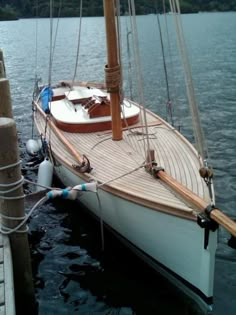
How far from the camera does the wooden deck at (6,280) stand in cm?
548

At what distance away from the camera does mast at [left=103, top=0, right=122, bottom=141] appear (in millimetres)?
9343

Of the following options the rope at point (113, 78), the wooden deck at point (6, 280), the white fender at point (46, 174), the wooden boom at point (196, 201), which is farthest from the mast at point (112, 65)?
the wooden deck at point (6, 280)

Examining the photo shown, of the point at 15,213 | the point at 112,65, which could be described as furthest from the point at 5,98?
the point at 112,65

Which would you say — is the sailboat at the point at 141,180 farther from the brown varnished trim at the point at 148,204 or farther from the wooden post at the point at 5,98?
the wooden post at the point at 5,98

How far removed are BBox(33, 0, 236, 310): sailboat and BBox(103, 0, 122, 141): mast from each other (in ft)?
0.07

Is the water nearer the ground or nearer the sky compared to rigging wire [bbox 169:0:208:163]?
nearer the ground

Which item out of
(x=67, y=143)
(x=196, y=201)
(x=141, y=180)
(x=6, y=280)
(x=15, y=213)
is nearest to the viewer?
(x=6, y=280)

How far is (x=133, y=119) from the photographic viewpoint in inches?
463

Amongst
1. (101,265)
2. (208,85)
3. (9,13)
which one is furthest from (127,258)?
(9,13)

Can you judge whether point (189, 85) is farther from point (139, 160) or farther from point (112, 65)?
point (112, 65)

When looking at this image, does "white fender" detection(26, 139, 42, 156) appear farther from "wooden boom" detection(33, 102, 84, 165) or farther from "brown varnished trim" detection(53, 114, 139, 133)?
"brown varnished trim" detection(53, 114, 139, 133)

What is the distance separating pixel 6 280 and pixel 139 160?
14.2ft

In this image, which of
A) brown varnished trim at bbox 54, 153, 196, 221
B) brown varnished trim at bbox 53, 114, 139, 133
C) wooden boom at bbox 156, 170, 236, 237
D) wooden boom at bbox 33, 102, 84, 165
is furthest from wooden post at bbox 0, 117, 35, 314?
brown varnished trim at bbox 53, 114, 139, 133

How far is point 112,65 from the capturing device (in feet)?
31.9
